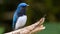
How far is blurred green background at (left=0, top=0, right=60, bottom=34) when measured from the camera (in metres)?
1.00

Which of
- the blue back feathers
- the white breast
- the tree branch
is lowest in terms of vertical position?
the tree branch

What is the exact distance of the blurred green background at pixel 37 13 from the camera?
1.00 m

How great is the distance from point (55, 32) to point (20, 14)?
298 millimetres

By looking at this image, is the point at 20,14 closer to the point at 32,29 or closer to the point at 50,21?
the point at 32,29

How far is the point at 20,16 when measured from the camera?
96 cm

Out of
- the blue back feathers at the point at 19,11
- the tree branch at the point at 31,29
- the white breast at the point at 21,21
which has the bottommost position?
the tree branch at the point at 31,29

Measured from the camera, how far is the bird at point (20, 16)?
95 centimetres

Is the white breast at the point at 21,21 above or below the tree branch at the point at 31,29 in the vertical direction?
above

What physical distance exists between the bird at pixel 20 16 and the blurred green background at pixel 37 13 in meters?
0.03

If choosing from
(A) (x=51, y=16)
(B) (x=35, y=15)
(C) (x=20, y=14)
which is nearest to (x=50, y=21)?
(A) (x=51, y=16)

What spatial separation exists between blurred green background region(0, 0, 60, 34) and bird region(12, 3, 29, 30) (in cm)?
3

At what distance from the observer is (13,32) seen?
37.9 inches

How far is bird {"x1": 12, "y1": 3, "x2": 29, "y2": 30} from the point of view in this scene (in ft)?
3.12

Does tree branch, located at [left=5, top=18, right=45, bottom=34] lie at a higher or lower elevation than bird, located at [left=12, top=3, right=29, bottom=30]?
lower
